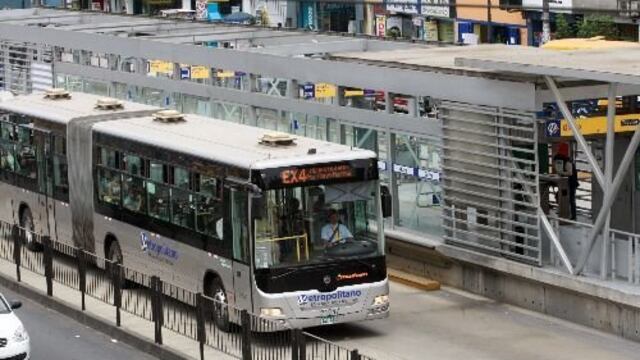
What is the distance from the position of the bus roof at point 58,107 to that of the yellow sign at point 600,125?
24.9 feet

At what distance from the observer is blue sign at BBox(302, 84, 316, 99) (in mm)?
29531

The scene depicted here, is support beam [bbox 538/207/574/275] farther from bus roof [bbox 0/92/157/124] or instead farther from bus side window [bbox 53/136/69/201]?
bus side window [bbox 53/136/69/201]

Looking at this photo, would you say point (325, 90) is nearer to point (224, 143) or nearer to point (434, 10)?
point (224, 143)

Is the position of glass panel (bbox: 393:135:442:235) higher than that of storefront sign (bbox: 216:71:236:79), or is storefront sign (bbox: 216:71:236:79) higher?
storefront sign (bbox: 216:71:236:79)

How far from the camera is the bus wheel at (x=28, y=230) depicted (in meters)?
28.4

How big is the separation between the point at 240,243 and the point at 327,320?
1.47 m

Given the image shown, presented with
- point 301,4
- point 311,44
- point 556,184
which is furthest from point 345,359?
point 301,4

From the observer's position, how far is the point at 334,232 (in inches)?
848

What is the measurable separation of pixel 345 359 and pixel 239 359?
220cm

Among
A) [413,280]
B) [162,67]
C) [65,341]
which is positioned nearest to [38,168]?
[162,67]

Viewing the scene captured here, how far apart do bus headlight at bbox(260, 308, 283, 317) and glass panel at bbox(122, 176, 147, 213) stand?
426 cm

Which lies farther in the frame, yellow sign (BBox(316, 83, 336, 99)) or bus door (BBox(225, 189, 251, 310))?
yellow sign (BBox(316, 83, 336, 99))

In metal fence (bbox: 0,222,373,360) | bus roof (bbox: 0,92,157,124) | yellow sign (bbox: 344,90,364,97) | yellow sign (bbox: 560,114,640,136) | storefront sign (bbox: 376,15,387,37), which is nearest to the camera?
metal fence (bbox: 0,222,373,360)

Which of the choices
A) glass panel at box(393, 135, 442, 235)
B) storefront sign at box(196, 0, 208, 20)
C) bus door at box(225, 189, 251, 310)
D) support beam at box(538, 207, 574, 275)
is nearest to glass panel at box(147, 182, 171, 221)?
bus door at box(225, 189, 251, 310)
